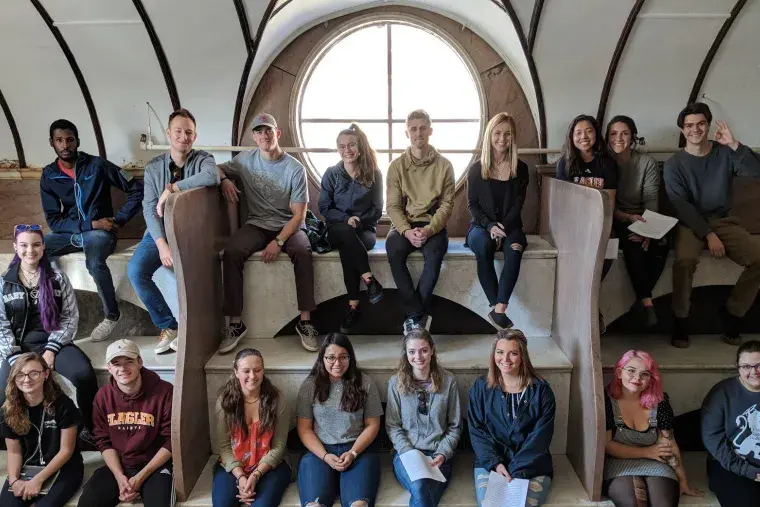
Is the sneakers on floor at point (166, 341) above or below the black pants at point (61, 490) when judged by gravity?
above

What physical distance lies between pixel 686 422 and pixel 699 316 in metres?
0.72

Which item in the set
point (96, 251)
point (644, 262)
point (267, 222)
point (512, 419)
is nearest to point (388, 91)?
point (267, 222)

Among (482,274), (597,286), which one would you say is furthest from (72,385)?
(597,286)

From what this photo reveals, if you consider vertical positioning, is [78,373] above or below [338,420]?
above

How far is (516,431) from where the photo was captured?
2770 millimetres

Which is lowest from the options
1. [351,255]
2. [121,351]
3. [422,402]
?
[422,402]

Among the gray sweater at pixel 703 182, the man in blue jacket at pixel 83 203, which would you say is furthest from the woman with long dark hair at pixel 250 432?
the gray sweater at pixel 703 182

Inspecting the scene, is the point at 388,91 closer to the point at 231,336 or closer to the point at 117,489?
the point at 231,336

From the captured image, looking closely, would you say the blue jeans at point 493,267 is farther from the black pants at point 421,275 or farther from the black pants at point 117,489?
the black pants at point 117,489

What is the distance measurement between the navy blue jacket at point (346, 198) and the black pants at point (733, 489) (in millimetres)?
2102

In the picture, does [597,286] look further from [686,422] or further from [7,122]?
[7,122]

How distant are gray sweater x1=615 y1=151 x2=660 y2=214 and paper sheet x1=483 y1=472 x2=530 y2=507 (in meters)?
1.73

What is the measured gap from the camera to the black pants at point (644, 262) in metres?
3.32

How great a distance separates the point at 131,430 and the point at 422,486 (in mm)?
1339
